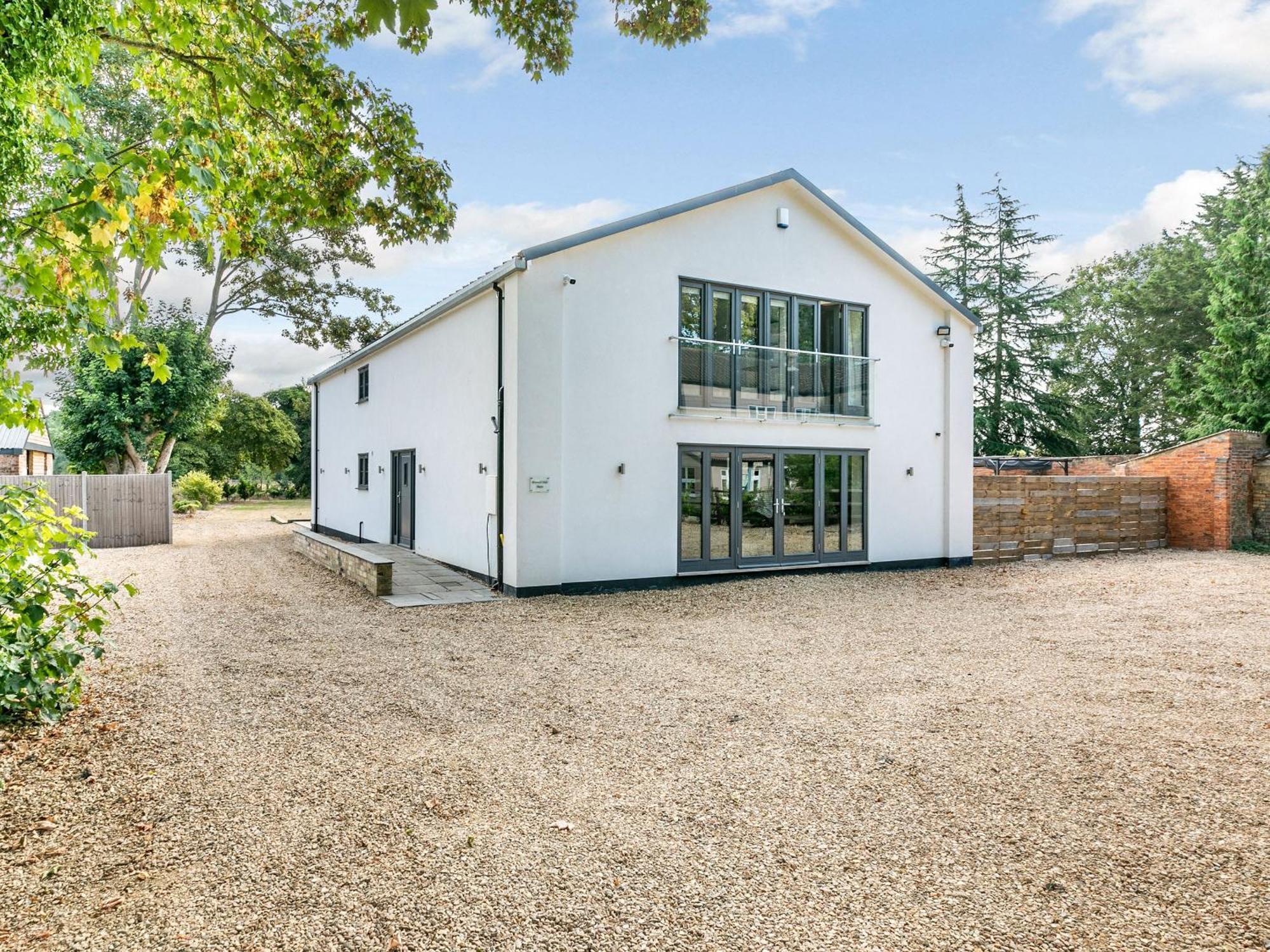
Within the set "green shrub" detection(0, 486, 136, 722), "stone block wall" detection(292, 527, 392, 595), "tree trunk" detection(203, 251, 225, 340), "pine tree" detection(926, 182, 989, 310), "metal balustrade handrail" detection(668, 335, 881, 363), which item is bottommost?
"stone block wall" detection(292, 527, 392, 595)

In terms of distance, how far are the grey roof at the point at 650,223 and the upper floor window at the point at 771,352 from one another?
115 centimetres

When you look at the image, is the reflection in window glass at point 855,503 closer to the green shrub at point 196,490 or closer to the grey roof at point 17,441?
the green shrub at point 196,490

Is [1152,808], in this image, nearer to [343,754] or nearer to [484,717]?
[484,717]

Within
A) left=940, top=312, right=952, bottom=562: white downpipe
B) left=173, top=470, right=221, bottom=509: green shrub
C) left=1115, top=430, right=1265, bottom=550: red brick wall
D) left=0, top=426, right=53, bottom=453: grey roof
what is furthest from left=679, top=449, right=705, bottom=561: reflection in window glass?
left=0, top=426, right=53, bottom=453: grey roof

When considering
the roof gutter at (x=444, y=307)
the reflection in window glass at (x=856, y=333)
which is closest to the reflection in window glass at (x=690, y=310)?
the roof gutter at (x=444, y=307)

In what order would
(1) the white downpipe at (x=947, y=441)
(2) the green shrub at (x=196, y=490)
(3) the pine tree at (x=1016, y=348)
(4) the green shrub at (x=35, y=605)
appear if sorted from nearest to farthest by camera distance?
(4) the green shrub at (x=35, y=605), (1) the white downpipe at (x=947, y=441), (2) the green shrub at (x=196, y=490), (3) the pine tree at (x=1016, y=348)

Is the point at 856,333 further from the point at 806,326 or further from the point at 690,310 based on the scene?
the point at 690,310

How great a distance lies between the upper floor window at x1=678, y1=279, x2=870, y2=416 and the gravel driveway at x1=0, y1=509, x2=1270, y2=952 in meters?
4.86

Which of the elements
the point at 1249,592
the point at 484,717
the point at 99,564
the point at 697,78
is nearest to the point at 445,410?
the point at 697,78

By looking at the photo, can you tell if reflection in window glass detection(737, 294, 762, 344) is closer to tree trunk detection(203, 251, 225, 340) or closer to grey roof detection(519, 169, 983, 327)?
grey roof detection(519, 169, 983, 327)

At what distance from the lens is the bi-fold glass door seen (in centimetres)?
1111

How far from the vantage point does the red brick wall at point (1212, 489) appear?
53.0ft

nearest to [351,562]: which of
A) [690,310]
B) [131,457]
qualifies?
[690,310]

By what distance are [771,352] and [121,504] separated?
580 inches
